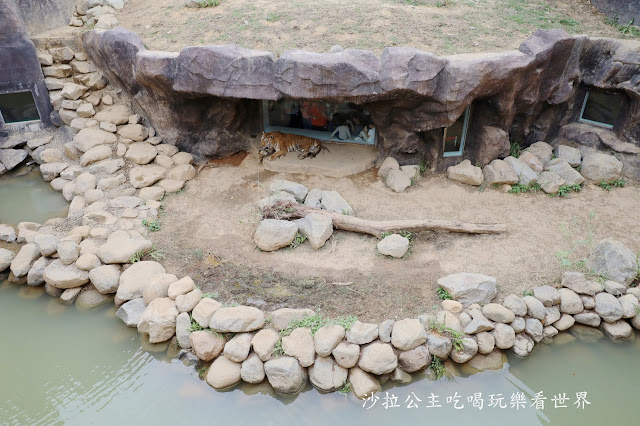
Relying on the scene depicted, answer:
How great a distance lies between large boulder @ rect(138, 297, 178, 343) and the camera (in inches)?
206

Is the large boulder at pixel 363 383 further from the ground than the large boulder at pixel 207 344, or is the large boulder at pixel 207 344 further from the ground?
the large boulder at pixel 207 344

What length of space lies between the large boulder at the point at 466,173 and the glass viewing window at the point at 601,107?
100 inches

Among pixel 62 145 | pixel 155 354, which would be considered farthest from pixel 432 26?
pixel 62 145

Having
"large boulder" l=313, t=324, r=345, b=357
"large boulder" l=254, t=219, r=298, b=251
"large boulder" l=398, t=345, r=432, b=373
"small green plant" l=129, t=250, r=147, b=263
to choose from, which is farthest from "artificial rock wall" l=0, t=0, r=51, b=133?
"large boulder" l=398, t=345, r=432, b=373

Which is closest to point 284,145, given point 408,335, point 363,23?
point 363,23

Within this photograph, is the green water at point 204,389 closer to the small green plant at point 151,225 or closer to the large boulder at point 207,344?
the large boulder at point 207,344

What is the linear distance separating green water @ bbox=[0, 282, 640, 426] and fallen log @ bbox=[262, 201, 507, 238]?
1.81 m

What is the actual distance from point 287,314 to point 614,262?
3.99 metres

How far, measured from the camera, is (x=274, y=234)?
628 centimetres

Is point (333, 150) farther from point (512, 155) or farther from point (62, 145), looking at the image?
point (62, 145)

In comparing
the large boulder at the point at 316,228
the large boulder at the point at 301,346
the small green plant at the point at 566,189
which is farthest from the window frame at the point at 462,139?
the large boulder at the point at 301,346

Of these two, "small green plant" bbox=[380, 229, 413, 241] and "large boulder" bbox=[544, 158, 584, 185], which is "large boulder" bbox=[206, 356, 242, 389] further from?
"large boulder" bbox=[544, 158, 584, 185]

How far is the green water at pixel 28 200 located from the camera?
24.2 feet

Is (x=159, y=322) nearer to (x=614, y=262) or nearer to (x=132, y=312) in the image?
(x=132, y=312)
